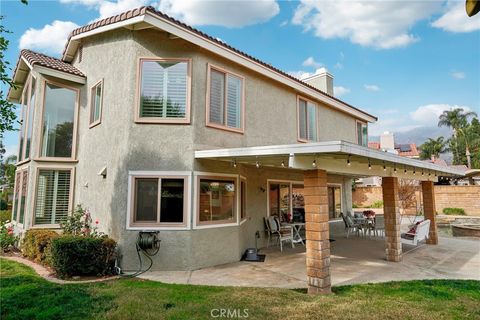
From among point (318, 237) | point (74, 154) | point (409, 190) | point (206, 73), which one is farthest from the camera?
point (409, 190)

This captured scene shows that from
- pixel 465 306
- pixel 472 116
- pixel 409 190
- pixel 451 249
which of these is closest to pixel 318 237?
pixel 465 306

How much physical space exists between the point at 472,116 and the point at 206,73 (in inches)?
2462

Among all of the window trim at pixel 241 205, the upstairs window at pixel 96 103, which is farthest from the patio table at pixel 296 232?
the upstairs window at pixel 96 103

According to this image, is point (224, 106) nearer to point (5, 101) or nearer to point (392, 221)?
point (5, 101)

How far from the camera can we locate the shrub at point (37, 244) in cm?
978

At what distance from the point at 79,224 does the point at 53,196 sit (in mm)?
2157

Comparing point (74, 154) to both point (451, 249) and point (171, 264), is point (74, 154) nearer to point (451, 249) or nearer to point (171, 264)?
point (171, 264)

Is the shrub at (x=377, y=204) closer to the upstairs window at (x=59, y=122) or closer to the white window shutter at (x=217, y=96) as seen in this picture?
the white window shutter at (x=217, y=96)

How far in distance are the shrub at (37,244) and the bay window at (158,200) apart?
267 cm

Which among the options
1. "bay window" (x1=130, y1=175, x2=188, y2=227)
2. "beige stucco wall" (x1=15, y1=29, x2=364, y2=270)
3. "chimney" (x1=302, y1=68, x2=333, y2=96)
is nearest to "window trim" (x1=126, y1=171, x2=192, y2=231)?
"bay window" (x1=130, y1=175, x2=188, y2=227)

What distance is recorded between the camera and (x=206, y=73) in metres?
10.2

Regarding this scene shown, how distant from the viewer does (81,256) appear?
835 centimetres

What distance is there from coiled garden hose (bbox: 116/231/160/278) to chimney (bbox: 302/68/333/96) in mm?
13611

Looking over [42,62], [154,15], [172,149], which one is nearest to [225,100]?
[172,149]
